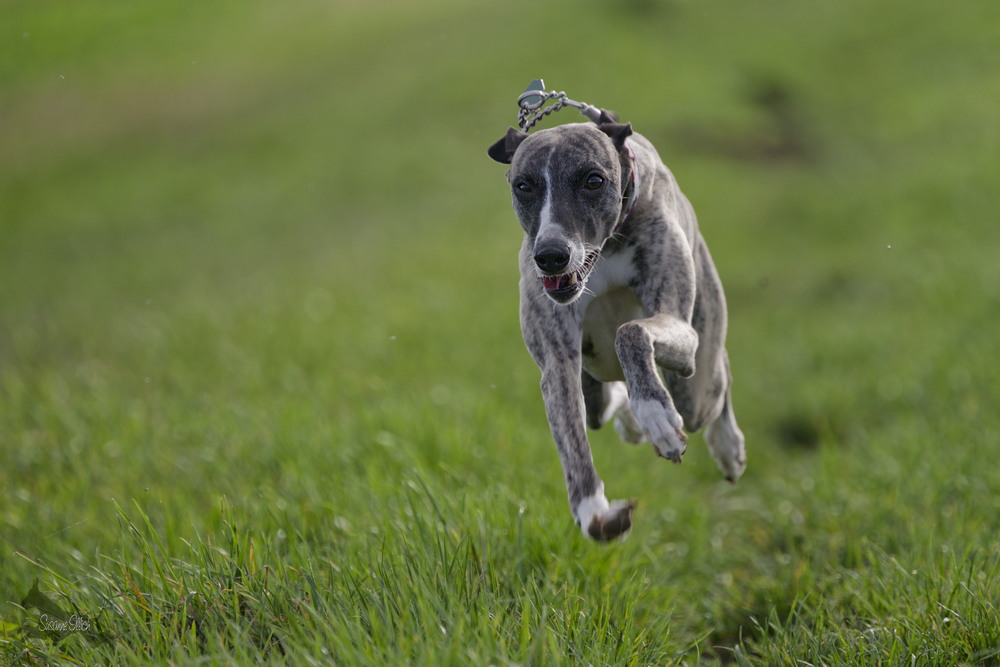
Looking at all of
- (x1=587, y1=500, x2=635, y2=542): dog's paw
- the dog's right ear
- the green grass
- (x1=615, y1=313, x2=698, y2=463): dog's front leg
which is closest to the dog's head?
the dog's right ear

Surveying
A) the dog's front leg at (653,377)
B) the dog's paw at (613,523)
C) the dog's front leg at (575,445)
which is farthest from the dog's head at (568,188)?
the dog's paw at (613,523)

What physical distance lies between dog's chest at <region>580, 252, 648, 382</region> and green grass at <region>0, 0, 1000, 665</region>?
106 centimetres

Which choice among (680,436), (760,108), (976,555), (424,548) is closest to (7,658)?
(424,548)

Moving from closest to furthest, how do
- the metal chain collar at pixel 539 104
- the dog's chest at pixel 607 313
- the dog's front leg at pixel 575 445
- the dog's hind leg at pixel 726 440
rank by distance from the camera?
the metal chain collar at pixel 539 104
the dog's front leg at pixel 575 445
the dog's chest at pixel 607 313
the dog's hind leg at pixel 726 440

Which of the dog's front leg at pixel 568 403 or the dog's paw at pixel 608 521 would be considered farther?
the dog's front leg at pixel 568 403

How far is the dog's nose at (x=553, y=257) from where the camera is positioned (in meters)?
2.74

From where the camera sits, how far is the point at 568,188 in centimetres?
290

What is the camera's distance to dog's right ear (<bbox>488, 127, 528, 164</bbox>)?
2.97m

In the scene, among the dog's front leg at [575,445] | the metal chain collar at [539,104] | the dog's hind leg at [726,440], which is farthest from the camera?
the dog's hind leg at [726,440]

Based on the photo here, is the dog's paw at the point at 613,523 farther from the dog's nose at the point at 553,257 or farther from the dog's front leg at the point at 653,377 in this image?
the dog's nose at the point at 553,257

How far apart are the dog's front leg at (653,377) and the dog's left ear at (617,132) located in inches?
20.8

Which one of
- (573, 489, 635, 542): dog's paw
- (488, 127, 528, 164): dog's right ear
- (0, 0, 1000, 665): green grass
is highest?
(488, 127, 528, 164): dog's right ear

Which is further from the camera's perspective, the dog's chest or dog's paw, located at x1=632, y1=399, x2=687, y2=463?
the dog's chest

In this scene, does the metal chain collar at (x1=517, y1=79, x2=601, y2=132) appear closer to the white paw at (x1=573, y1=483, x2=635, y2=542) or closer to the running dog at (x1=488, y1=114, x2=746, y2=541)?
the running dog at (x1=488, y1=114, x2=746, y2=541)
